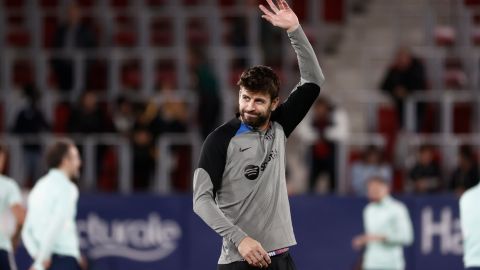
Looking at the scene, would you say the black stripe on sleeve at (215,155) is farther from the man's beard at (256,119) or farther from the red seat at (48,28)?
the red seat at (48,28)

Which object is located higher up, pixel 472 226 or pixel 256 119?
pixel 256 119

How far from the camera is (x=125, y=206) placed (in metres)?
16.5

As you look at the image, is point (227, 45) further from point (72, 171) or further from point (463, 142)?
point (72, 171)

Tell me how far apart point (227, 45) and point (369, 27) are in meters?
2.52

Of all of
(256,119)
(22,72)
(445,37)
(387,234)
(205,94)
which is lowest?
(387,234)

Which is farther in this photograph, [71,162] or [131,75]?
[131,75]

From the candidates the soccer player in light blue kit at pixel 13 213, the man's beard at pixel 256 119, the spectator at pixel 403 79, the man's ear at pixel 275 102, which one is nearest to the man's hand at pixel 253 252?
the man's beard at pixel 256 119

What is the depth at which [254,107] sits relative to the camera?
6559 millimetres

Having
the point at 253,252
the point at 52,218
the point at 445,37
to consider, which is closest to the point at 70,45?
the point at 445,37

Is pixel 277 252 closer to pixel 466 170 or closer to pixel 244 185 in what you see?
pixel 244 185

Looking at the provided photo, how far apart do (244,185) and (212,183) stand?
0.61 feet

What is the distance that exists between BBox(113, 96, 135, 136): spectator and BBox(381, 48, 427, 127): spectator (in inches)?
142

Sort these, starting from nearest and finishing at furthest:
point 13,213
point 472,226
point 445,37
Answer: point 472,226 < point 13,213 < point 445,37

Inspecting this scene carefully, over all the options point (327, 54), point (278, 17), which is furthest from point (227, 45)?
point (278, 17)
